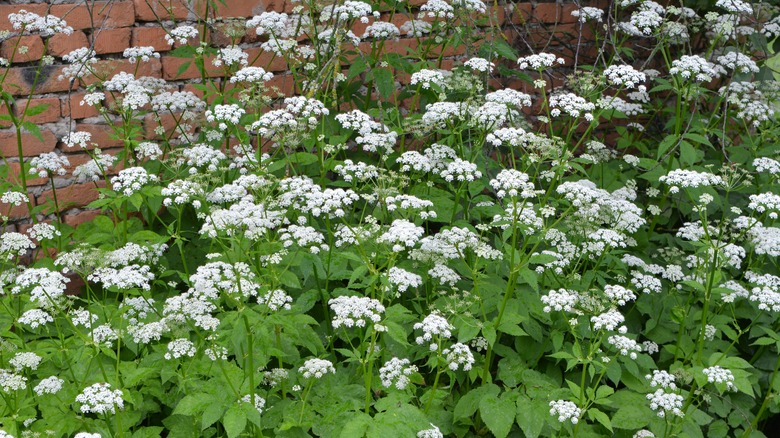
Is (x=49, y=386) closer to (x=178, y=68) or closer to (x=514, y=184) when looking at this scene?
(x=514, y=184)

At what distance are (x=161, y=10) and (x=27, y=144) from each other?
1.10 m

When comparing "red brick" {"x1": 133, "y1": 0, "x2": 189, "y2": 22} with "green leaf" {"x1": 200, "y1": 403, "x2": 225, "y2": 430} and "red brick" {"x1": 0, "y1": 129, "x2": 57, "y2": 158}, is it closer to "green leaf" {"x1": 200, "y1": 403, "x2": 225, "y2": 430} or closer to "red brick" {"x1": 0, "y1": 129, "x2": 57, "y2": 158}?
"red brick" {"x1": 0, "y1": 129, "x2": 57, "y2": 158}

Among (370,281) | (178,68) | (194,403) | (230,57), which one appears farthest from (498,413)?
(178,68)

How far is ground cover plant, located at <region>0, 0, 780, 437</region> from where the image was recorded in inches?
125

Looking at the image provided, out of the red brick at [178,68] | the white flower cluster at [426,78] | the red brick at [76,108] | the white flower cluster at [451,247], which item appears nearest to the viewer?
the white flower cluster at [451,247]

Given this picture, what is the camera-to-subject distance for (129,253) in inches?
141

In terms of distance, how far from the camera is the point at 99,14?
178 inches

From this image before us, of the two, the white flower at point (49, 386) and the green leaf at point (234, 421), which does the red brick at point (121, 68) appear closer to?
the white flower at point (49, 386)

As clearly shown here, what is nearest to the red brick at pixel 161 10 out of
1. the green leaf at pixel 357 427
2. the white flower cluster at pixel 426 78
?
the white flower cluster at pixel 426 78

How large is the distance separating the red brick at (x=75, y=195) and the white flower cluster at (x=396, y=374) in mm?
2193

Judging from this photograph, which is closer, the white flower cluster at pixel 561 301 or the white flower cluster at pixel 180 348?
the white flower cluster at pixel 180 348

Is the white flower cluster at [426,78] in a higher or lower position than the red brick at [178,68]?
higher

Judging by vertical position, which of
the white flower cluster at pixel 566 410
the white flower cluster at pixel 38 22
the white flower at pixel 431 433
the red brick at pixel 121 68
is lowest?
the white flower at pixel 431 433

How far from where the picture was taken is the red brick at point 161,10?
181 inches
